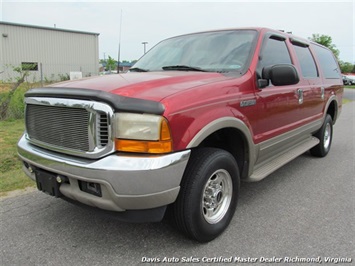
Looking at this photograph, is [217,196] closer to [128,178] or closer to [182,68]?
[128,178]

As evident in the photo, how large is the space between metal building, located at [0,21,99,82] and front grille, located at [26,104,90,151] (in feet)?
90.5

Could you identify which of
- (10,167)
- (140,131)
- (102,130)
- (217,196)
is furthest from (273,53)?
(10,167)

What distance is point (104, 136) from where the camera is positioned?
2324mm

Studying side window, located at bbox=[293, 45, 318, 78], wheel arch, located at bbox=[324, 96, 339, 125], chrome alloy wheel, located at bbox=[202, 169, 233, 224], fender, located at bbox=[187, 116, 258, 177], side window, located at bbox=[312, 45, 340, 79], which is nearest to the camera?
fender, located at bbox=[187, 116, 258, 177]

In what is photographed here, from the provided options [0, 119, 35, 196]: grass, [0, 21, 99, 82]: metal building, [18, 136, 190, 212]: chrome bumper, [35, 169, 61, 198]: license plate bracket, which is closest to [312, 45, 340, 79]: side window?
[18, 136, 190, 212]: chrome bumper

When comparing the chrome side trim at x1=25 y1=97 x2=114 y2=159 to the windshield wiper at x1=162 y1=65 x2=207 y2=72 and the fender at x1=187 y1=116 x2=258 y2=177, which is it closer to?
the fender at x1=187 y1=116 x2=258 y2=177

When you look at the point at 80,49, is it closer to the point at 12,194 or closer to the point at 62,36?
the point at 62,36

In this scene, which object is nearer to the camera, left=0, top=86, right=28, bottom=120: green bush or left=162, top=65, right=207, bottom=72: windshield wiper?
left=162, top=65, right=207, bottom=72: windshield wiper

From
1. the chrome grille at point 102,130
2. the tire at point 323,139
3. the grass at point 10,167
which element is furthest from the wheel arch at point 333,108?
the grass at point 10,167

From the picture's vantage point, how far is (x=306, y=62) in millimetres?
4762

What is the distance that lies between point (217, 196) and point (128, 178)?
1059 mm

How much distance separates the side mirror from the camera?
3229 mm

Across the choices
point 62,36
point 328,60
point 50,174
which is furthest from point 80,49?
point 50,174

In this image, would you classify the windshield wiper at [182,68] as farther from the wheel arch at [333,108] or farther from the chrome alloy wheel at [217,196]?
the wheel arch at [333,108]
